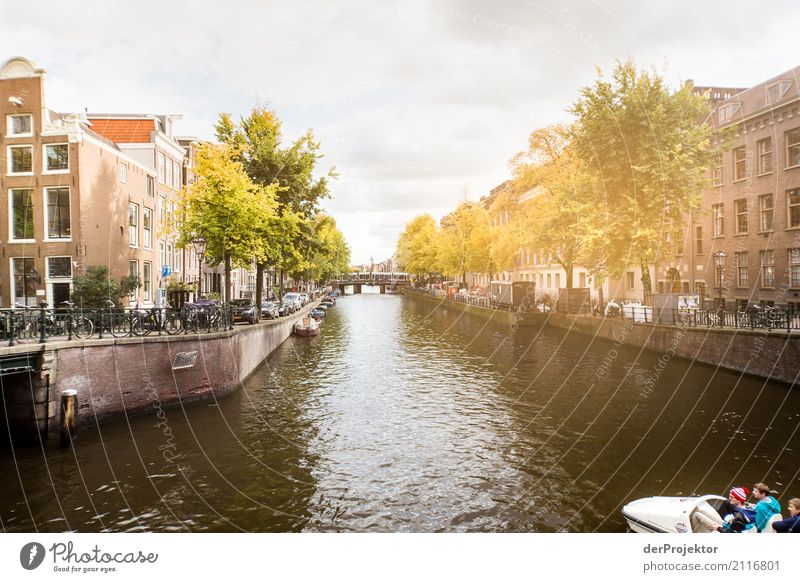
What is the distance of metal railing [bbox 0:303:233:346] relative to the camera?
16.8m

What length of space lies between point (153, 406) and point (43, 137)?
21.0 m

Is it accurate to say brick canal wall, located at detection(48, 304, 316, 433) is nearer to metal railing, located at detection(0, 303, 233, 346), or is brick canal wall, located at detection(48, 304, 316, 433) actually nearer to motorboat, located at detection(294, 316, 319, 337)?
metal railing, located at detection(0, 303, 233, 346)

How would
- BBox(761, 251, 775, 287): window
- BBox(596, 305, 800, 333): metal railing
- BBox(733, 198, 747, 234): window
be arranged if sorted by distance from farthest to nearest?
BBox(733, 198, 747, 234): window → BBox(761, 251, 775, 287): window → BBox(596, 305, 800, 333): metal railing

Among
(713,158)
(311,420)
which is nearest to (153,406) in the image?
(311,420)

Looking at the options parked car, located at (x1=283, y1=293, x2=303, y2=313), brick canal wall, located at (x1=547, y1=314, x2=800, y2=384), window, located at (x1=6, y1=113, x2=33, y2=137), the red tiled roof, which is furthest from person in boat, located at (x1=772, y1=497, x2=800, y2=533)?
the red tiled roof

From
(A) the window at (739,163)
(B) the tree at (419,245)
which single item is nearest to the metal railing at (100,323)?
(A) the window at (739,163)

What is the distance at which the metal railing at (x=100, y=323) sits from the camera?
16.8m

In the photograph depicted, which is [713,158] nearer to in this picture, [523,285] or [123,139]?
[523,285]

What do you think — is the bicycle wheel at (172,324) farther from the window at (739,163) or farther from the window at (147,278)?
the window at (739,163)

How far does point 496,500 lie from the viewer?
1312 centimetres

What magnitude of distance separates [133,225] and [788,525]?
135 ft

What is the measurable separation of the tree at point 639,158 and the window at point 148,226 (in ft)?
110

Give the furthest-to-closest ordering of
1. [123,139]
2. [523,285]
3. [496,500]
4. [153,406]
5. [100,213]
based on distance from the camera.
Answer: [523,285] → [123,139] → [100,213] → [153,406] → [496,500]

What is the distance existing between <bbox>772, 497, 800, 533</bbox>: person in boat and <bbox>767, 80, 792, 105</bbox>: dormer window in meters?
38.6
